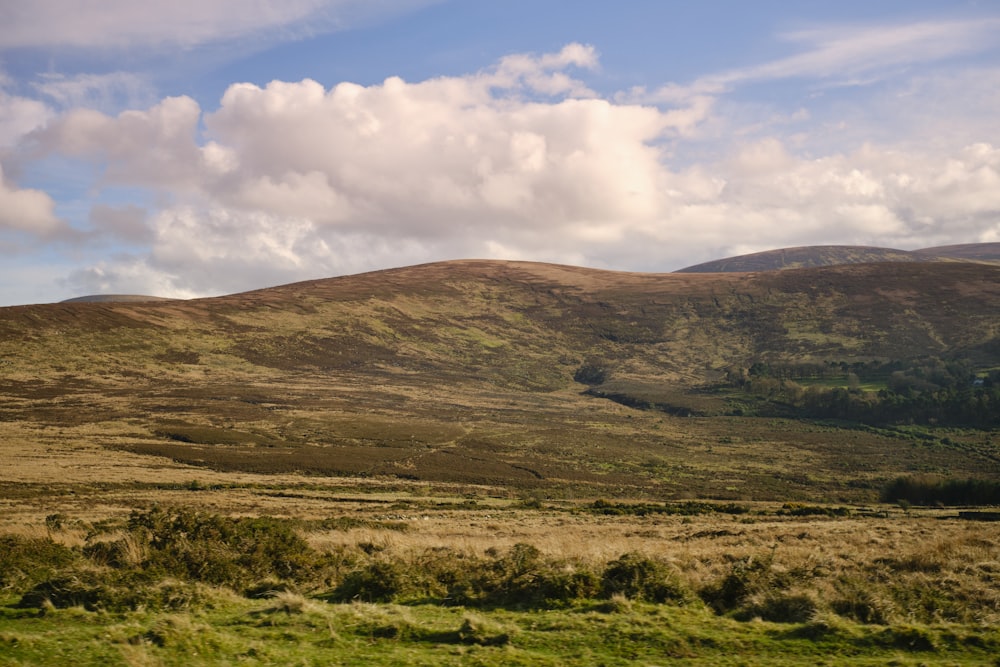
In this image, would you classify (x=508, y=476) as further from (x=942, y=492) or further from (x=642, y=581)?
(x=642, y=581)

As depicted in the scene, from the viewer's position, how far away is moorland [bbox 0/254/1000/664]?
10086 millimetres

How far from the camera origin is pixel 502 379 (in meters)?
144

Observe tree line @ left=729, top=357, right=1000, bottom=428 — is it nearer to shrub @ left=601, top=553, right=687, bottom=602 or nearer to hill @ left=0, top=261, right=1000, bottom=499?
hill @ left=0, top=261, right=1000, bottom=499

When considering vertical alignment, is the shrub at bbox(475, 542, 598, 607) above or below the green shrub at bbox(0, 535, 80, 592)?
below

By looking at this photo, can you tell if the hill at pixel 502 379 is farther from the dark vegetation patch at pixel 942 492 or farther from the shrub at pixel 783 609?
the shrub at pixel 783 609

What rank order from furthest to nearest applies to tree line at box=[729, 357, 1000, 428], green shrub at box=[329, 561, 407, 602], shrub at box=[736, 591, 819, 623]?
tree line at box=[729, 357, 1000, 428]
green shrub at box=[329, 561, 407, 602]
shrub at box=[736, 591, 819, 623]

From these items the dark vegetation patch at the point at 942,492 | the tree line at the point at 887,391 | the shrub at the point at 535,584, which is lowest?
the dark vegetation patch at the point at 942,492

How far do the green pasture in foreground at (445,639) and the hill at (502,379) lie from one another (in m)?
51.6

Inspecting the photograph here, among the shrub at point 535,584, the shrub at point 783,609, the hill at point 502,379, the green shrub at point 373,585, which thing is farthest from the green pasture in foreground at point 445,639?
the hill at point 502,379

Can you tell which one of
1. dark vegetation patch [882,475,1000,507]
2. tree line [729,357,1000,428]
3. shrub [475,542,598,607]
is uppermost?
shrub [475,542,598,607]

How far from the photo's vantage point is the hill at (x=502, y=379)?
239 feet

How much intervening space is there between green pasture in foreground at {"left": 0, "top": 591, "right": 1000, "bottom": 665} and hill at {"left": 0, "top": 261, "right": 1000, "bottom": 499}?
169ft

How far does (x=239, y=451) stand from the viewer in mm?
70625

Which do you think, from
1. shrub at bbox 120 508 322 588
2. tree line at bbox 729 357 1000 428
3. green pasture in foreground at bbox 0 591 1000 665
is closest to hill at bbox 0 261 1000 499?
tree line at bbox 729 357 1000 428
